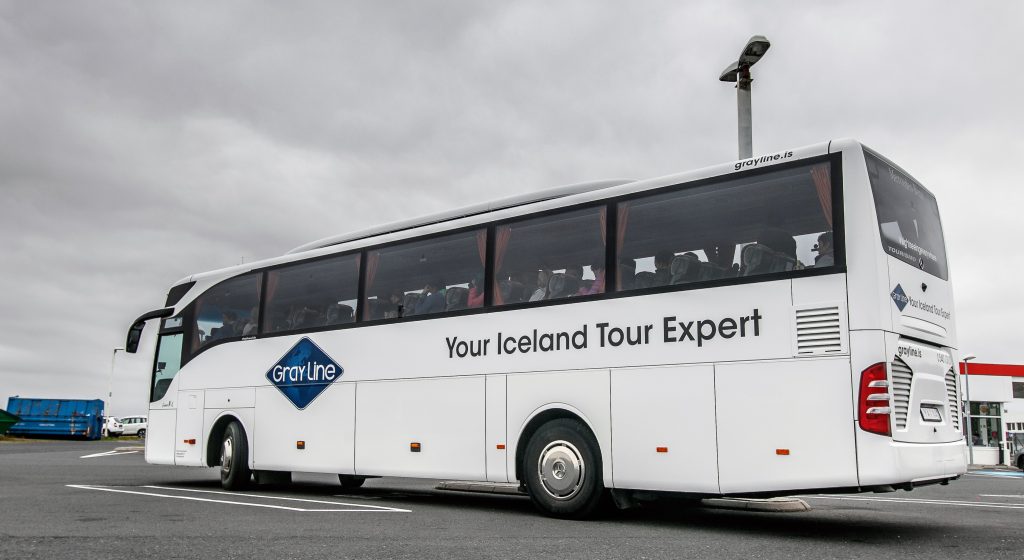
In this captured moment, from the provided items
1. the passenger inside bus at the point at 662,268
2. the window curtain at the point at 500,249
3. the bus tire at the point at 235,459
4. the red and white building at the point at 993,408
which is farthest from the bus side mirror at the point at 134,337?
the red and white building at the point at 993,408

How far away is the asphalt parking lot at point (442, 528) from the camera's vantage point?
24.0 feet

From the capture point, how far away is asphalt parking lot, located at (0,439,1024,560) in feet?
24.0

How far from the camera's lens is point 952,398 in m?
9.38

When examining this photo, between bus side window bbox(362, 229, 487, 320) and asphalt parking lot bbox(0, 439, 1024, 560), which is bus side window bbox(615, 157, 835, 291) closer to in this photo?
bus side window bbox(362, 229, 487, 320)

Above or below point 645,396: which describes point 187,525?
below

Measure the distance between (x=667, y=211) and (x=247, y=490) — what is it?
880 centimetres

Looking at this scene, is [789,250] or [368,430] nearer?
[789,250]

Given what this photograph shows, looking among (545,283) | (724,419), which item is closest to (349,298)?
(545,283)

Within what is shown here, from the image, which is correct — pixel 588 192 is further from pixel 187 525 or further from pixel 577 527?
pixel 187 525

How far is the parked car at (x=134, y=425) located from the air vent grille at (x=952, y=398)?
63711mm

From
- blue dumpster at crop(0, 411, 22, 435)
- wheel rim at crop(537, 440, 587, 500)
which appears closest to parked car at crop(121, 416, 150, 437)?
blue dumpster at crop(0, 411, 22, 435)

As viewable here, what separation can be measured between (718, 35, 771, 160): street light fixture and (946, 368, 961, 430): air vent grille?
16.3 feet

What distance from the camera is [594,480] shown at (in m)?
9.94

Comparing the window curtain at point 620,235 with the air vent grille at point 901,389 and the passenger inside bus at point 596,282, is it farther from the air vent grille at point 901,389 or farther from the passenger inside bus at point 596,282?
the air vent grille at point 901,389
